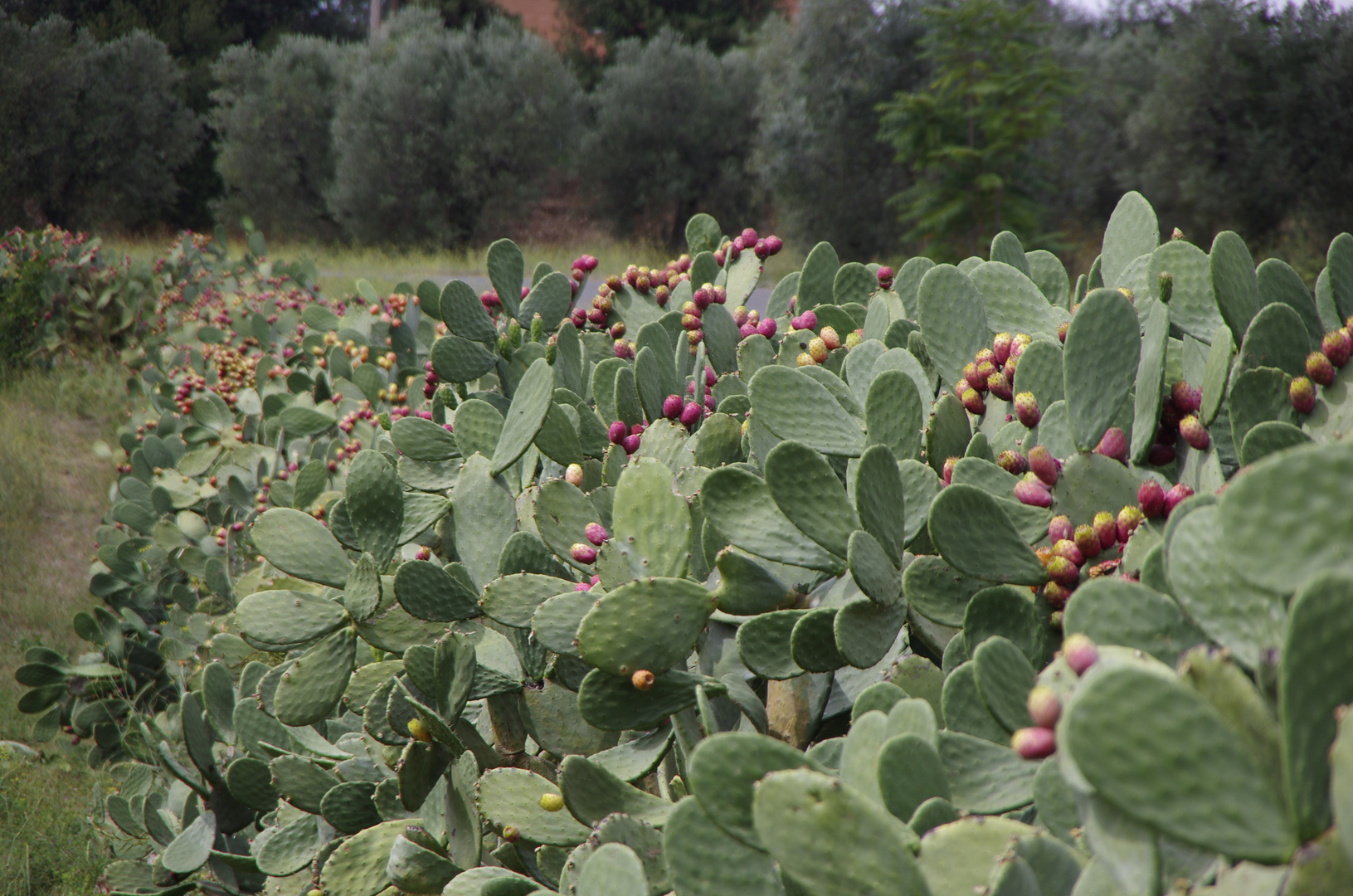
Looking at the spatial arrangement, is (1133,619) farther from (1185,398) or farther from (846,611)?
(1185,398)

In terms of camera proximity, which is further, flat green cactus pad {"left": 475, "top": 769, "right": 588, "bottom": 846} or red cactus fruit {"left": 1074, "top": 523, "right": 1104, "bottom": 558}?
flat green cactus pad {"left": 475, "top": 769, "right": 588, "bottom": 846}

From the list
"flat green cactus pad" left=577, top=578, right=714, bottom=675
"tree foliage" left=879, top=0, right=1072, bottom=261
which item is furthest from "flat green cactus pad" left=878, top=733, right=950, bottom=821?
"tree foliage" left=879, top=0, right=1072, bottom=261

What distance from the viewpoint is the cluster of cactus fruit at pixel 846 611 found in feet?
1.91

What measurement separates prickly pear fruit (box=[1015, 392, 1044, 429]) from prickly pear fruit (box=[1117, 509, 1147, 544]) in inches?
7.6

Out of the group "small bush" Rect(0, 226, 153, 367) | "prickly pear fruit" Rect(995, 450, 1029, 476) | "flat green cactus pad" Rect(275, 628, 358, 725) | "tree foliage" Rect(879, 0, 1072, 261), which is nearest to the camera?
"prickly pear fruit" Rect(995, 450, 1029, 476)

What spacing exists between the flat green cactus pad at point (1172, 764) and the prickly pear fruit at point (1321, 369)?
0.62 m

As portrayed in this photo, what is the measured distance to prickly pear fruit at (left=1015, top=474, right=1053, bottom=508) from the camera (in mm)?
1034

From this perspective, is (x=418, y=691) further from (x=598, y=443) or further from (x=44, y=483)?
(x=44, y=483)

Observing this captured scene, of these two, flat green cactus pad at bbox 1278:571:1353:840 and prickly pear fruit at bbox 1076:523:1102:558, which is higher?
flat green cactus pad at bbox 1278:571:1353:840

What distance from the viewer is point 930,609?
39.2 inches

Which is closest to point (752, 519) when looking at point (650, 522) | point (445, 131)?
point (650, 522)

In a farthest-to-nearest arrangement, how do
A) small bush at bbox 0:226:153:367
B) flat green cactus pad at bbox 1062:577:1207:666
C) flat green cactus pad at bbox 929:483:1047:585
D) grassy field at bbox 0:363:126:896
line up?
small bush at bbox 0:226:153:367, grassy field at bbox 0:363:126:896, flat green cactus pad at bbox 929:483:1047:585, flat green cactus pad at bbox 1062:577:1207:666

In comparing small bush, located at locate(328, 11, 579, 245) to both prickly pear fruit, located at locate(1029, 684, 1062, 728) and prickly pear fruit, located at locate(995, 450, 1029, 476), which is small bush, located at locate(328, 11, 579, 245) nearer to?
prickly pear fruit, located at locate(995, 450, 1029, 476)

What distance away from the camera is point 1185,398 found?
1062 millimetres
